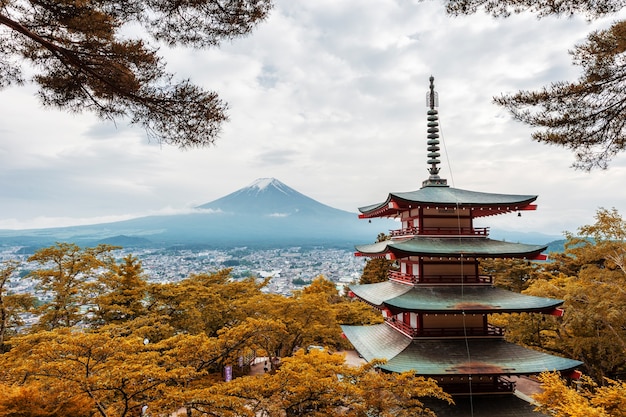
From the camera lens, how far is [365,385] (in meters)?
7.86

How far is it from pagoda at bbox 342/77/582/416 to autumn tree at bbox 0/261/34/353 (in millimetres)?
13505

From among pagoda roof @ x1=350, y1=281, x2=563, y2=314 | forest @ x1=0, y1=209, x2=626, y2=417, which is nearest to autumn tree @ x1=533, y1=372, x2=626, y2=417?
forest @ x1=0, y1=209, x2=626, y2=417

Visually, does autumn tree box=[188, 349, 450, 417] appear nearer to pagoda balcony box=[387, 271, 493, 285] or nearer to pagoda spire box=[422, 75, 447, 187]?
pagoda balcony box=[387, 271, 493, 285]

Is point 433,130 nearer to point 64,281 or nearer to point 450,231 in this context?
point 450,231

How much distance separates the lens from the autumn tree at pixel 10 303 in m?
14.3

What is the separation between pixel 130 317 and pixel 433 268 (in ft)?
44.2

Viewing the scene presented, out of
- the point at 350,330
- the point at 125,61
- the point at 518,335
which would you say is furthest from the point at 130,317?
the point at 518,335

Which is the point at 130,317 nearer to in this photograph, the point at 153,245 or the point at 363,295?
the point at 363,295

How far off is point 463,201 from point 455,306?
3349mm

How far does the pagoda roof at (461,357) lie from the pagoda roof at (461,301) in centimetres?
118

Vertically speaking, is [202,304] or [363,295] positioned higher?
[363,295]

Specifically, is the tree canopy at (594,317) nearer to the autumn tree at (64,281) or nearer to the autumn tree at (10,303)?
the autumn tree at (64,281)

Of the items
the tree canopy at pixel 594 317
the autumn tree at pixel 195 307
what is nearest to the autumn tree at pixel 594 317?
the tree canopy at pixel 594 317

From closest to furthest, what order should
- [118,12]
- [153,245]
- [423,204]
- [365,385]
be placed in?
1. [118,12]
2. [365,385]
3. [423,204]
4. [153,245]
